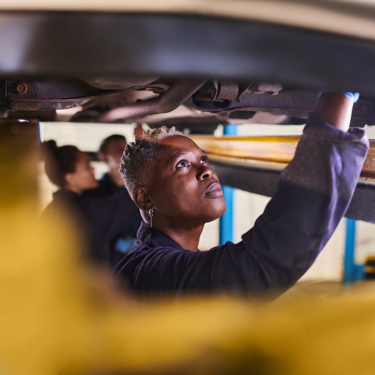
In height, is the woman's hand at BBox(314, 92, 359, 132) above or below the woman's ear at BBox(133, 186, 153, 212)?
above

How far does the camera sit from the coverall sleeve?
708 mm

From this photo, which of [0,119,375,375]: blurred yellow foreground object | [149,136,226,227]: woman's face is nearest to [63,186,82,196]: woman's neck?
[149,136,226,227]: woman's face

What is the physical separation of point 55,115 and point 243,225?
3.52m

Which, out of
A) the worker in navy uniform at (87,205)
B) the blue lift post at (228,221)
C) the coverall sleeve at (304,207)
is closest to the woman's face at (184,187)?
the coverall sleeve at (304,207)

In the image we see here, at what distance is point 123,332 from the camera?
719 millimetres

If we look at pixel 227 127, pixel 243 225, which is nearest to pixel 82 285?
pixel 227 127

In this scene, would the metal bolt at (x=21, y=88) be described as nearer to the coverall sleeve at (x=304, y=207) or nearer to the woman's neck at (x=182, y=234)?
the woman's neck at (x=182, y=234)

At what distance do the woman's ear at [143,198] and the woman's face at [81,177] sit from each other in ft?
3.34

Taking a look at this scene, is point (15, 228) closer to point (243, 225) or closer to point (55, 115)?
point (55, 115)

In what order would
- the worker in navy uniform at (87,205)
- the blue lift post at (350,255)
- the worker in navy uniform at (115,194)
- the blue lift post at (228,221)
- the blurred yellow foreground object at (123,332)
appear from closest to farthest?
the blurred yellow foreground object at (123,332) < the worker in navy uniform at (87,205) < the worker in navy uniform at (115,194) < the blue lift post at (228,221) < the blue lift post at (350,255)

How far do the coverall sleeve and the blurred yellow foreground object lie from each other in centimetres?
7

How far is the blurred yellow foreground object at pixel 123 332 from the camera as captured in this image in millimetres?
642

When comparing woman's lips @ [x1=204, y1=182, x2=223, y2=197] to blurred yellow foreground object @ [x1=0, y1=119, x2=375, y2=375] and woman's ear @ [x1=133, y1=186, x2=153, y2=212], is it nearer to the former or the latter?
woman's ear @ [x1=133, y1=186, x2=153, y2=212]

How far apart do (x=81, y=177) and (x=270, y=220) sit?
1645 millimetres
